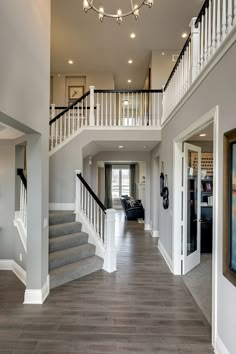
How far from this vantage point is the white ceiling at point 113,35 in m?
6.36

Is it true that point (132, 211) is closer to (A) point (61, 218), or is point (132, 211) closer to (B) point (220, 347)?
(A) point (61, 218)

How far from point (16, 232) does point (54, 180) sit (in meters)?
2.05

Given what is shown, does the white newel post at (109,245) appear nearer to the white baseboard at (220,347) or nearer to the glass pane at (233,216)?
the white baseboard at (220,347)

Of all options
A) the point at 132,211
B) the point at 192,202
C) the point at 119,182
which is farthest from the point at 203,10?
the point at 119,182

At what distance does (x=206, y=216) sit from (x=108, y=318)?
4.24 metres

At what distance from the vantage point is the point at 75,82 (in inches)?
395

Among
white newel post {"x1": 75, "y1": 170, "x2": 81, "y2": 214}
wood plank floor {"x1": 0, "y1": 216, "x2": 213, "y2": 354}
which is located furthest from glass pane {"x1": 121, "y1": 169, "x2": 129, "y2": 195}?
wood plank floor {"x1": 0, "y1": 216, "x2": 213, "y2": 354}

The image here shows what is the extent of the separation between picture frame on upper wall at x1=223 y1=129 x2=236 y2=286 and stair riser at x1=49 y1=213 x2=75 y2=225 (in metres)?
3.84

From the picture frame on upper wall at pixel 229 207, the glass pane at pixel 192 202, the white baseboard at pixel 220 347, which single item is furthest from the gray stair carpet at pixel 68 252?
the picture frame on upper wall at pixel 229 207

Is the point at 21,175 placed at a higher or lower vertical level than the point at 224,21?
lower

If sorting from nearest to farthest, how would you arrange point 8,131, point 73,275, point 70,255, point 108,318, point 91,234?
point 108,318
point 8,131
point 73,275
point 70,255
point 91,234

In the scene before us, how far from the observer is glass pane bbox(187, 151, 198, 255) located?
202 inches

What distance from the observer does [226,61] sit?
2.38 meters

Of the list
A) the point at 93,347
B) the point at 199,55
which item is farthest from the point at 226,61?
the point at 93,347
